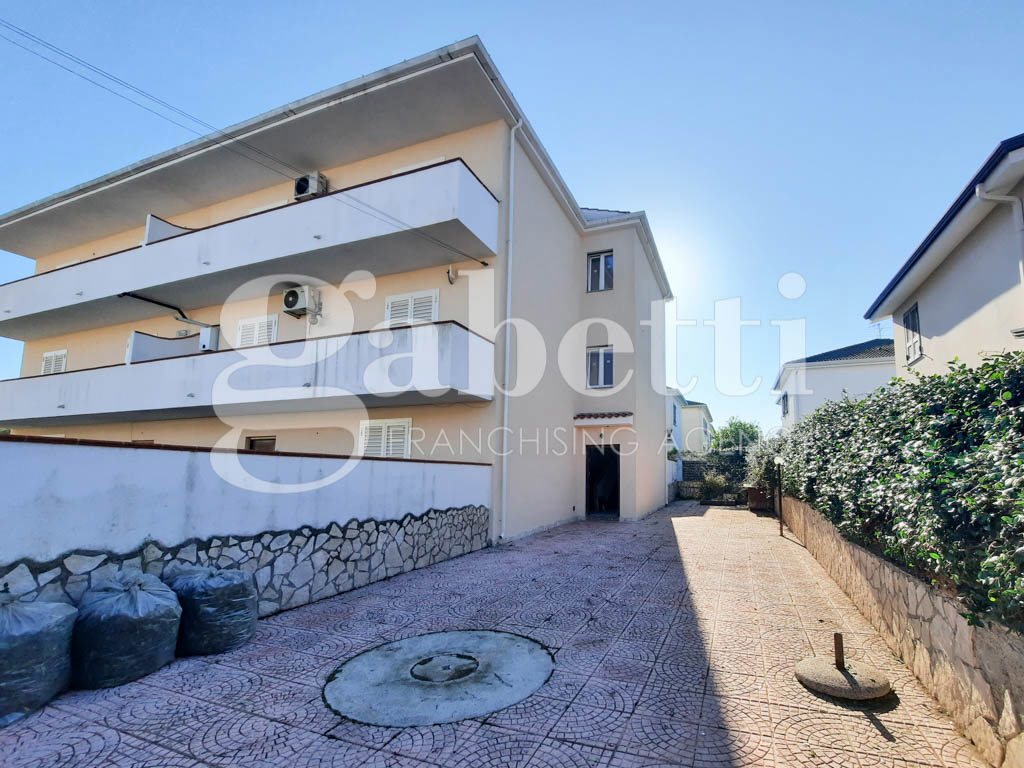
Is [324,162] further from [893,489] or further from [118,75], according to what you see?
[893,489]

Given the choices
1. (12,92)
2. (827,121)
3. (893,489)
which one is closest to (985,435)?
(893,489)

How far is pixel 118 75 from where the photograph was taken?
7.67m

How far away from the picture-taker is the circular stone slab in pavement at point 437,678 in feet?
10.4

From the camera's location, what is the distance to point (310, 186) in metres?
11.9

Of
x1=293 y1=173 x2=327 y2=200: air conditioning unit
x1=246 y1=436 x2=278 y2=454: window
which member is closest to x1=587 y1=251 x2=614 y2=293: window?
x1=293 y1=173 x2=327 y2=200: air conditioning unit

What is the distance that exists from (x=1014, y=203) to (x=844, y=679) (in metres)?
7.22

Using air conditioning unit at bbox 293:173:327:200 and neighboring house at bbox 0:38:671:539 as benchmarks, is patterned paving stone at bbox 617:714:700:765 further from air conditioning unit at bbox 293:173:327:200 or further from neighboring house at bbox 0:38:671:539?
air conditioning unit at bbox 293:173:327:200

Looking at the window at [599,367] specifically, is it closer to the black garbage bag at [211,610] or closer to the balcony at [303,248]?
the balcony at [303,248]

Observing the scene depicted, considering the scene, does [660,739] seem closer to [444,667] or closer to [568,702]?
[568,702]

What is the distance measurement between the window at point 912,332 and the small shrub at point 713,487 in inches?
383

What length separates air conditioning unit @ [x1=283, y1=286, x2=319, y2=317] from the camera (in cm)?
1148

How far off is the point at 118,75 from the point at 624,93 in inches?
330

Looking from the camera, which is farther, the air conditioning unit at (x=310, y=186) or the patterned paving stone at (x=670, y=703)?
the air conditioning unit at (x=310, y=186)

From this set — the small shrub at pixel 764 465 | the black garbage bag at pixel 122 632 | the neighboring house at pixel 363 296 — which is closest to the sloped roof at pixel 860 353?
the small shrub at pixel 764 465
